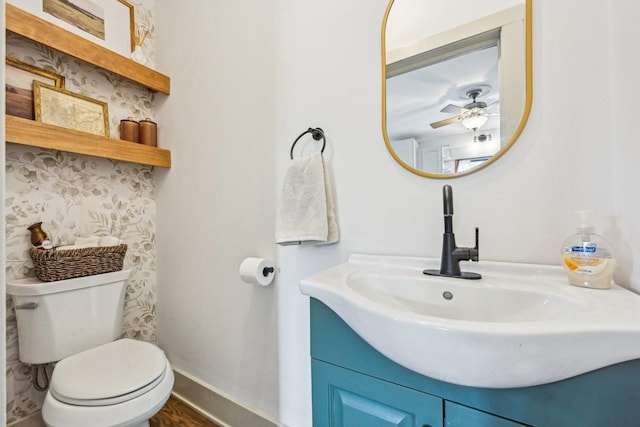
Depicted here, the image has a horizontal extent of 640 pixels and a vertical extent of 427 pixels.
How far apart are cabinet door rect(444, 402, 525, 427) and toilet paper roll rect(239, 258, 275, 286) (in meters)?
0.78

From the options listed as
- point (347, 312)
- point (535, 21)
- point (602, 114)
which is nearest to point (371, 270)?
point (347, 312)

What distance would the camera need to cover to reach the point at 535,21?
71 cm

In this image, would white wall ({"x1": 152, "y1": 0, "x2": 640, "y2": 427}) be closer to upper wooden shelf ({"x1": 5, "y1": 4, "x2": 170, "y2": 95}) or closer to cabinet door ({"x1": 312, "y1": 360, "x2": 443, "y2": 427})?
upper wooden shelf ({"x1": 5, "y1": 4, "x2": 170, "y2": 95})

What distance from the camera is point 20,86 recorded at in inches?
46.6

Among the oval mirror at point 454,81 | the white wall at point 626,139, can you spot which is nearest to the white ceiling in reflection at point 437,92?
the oval mirror at point 454,81

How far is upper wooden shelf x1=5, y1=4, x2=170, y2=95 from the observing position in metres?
1.10

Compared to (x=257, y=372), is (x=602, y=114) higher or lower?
higher

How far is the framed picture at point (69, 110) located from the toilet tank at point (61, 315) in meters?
0.75

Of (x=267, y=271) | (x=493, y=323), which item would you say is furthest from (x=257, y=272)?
(x=493, y=323)

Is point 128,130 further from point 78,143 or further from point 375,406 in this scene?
point 375,406

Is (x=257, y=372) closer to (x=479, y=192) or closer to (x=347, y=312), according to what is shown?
(x=347, y=312)

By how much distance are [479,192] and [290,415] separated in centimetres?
114

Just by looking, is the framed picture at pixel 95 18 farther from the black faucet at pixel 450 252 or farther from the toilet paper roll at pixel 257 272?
the black faucet at pixel 450 252

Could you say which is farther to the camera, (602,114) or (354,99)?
(354,99)
